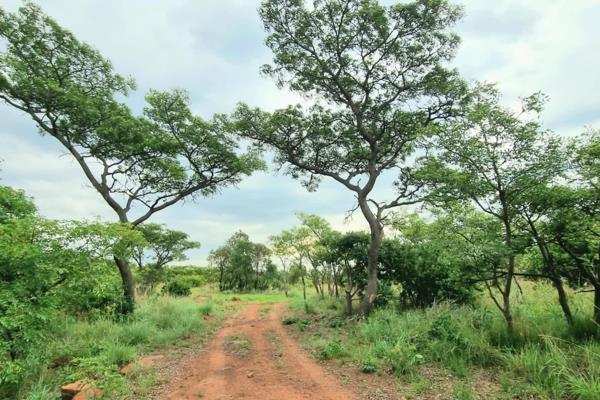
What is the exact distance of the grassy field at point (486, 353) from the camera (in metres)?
4.63

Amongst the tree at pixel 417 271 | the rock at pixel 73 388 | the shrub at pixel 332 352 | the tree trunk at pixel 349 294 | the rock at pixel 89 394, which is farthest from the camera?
the tree trunk at pixel 349 294

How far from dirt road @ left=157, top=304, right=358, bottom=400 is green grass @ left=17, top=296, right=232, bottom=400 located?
0.84m

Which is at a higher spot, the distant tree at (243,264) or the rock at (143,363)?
the distant tree at (243,264)

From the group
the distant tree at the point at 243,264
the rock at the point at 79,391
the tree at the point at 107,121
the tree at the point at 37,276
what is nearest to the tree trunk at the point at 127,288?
the tree at the point at 107,121

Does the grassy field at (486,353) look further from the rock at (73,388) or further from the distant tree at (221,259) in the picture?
the distant tree at (221,259)

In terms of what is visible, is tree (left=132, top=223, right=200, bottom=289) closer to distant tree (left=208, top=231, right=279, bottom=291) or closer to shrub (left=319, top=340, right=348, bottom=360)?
distant tree (left=208, top=231, right=279, bottom=291)

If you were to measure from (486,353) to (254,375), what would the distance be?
3887 mm

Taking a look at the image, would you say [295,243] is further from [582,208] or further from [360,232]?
[582,208]

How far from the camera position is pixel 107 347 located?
23.1 feet

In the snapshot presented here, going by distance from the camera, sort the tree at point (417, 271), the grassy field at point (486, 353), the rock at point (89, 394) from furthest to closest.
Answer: the tree at point (417, 271) → the rock at point (89, 394) → the grassy field at point (486, 353)

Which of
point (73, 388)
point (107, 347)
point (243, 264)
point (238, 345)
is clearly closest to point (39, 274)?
point (73, 388)

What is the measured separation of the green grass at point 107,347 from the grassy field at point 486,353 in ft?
12.3

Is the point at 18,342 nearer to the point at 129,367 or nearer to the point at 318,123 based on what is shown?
the point at 129,367

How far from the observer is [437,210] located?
860 cm
